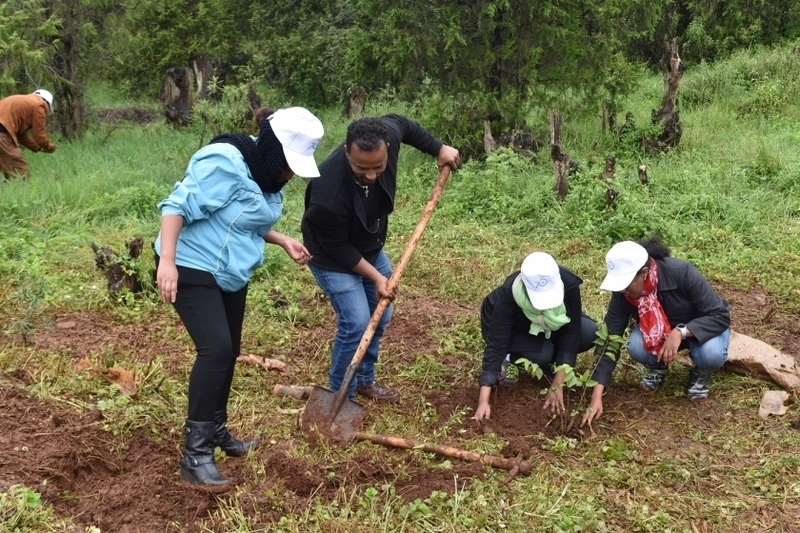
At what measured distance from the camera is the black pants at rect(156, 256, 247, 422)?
3133 millimetres

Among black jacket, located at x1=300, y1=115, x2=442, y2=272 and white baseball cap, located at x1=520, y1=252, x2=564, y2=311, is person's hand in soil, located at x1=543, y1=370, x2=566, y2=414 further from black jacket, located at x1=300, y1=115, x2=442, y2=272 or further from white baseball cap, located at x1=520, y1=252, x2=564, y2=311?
black jacket, located at x1=300, y1=115, x2=442, y2=272

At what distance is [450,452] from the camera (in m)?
3.66

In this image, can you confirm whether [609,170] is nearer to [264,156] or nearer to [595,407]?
[595,407]

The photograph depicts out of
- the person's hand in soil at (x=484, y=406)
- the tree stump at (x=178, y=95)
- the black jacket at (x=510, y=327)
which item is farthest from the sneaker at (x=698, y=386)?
the tree stump at (x=178, y=95)

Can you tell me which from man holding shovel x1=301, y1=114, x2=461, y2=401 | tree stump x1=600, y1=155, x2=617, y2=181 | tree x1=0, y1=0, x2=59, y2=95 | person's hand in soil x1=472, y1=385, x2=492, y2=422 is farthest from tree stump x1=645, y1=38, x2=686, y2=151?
tree x1=0, y1=0, x2=59, y2=95

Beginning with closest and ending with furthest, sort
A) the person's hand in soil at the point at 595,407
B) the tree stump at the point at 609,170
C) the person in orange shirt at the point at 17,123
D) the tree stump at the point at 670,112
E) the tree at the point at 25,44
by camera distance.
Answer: the person's hand in soil at the point at 595,407 → the tree stump at the point at 609,170 → the person in orange shirt at the point at 17,123 → the tree stump at the point at 670,112 → the tree at the point at 25,44

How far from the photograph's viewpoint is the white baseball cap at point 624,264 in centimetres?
388

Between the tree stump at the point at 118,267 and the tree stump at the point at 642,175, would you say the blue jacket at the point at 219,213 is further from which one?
the tree stump at the point at 642,175

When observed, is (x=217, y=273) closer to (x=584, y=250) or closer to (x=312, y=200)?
(x=312, y=200)

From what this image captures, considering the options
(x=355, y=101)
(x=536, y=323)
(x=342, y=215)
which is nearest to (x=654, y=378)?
(x=536, y=323)

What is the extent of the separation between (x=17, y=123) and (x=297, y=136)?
692 cm

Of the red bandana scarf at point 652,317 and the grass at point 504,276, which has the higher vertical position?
the red bandana scarf at point 652,317

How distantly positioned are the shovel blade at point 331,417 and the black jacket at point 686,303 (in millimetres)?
1289

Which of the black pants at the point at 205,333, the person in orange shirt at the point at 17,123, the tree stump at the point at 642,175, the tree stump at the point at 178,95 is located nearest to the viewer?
the black pants at the point at 205,333
